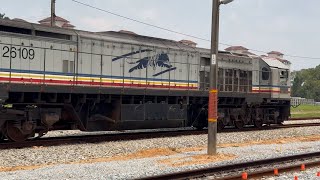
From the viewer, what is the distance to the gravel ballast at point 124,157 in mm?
9141

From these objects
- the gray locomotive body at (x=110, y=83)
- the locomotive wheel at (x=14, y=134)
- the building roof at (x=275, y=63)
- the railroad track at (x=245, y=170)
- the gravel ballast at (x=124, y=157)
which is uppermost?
the building roof at (x=275, y=63)

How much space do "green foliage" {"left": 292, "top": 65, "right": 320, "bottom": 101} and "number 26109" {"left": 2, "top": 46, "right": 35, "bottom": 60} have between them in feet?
438

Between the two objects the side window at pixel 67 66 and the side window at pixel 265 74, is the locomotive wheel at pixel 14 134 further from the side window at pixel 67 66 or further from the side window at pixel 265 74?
the side window at pixel 265 74

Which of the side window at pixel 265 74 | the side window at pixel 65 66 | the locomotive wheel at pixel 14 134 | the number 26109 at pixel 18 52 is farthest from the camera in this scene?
the side window at pixel 265 74

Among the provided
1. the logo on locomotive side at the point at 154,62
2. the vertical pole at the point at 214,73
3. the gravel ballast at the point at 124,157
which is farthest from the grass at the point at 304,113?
the vertical pole at the point at 214,73

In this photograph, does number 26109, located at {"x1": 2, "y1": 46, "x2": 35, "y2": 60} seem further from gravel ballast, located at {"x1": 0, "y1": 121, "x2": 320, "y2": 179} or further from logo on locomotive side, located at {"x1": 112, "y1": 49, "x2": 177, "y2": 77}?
logo on locomotive side, located at {"x1": 112, "y1": 49, "x2": 177, "y2": 77}

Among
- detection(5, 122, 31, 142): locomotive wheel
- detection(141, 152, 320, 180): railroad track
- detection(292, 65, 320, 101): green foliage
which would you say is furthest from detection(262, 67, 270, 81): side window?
detection(292, 65, 320, 101): green foliage

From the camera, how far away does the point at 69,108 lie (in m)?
15.2

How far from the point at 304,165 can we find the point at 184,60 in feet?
34.7

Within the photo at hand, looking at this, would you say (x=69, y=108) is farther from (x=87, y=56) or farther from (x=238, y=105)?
(x=238, y=105)

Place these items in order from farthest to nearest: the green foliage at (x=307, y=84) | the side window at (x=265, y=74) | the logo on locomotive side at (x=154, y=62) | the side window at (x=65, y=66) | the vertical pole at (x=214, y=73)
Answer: the green foliage at (x=307, y=84) → the side window at (x=265, y=74) → the logo on locomotive side at (x=154, y=62) → the side window at (x=65, y=66) → the vertical pole at (x=214, y=73)

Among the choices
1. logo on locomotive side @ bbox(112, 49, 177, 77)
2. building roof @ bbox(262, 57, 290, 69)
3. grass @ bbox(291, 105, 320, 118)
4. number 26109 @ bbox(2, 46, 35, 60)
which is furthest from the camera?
grass @ bbox(291, 105, 320, 118)

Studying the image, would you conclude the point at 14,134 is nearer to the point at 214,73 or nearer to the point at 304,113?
the point at 214,73

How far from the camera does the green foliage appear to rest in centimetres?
14025
